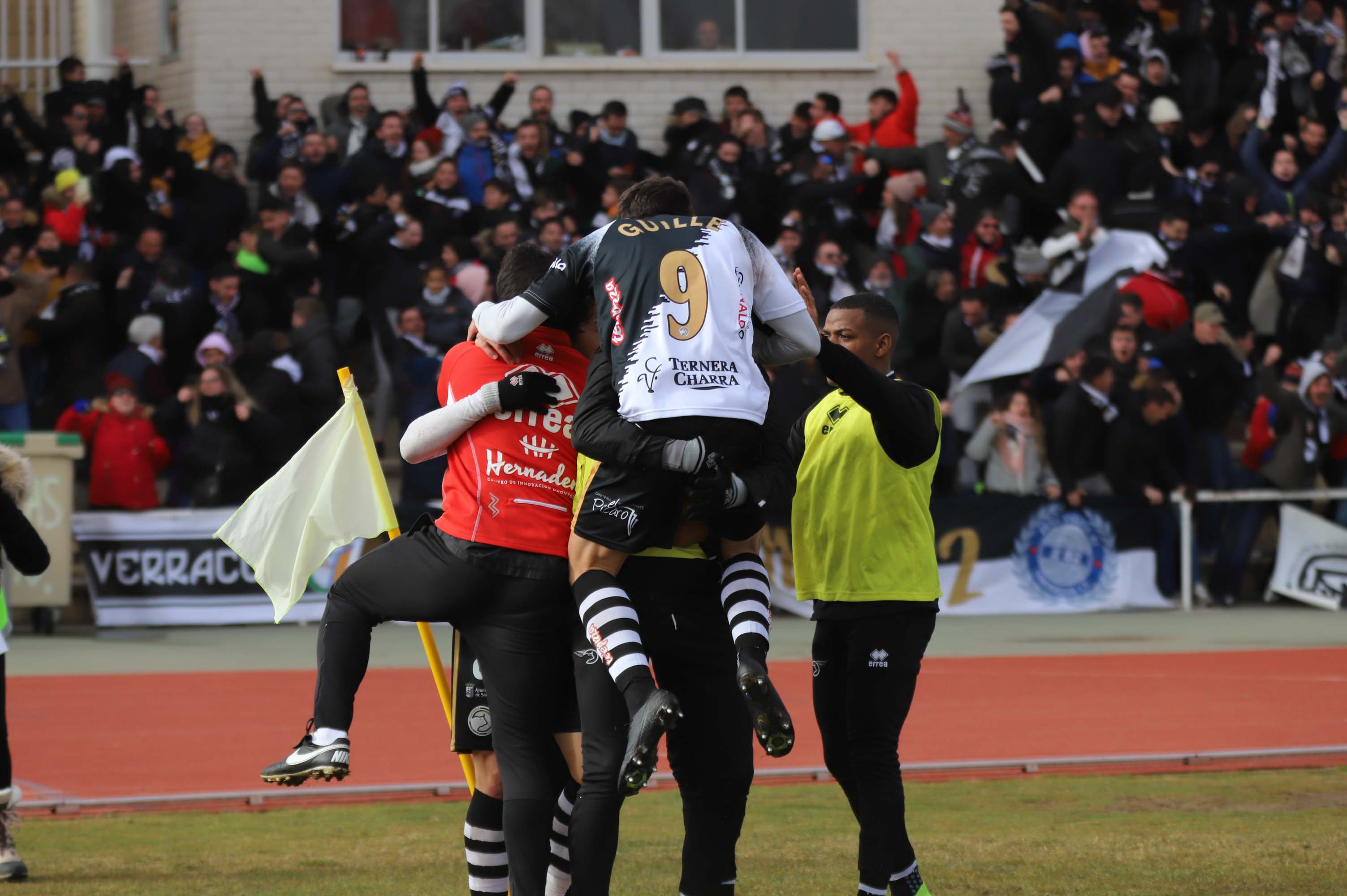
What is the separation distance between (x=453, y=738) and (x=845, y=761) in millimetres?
1287

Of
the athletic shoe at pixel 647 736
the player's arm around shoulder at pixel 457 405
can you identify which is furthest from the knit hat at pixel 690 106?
the athletic shoe at pixel 647 736


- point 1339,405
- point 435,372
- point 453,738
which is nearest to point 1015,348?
point 1339,405

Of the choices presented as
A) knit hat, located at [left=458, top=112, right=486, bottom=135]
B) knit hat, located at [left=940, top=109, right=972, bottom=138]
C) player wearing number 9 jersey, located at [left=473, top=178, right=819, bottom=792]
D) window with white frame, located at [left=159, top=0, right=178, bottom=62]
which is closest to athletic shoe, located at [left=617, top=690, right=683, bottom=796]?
player wearing number 9 jersey, located at [left=473, top=178, right=819, bottom=792]

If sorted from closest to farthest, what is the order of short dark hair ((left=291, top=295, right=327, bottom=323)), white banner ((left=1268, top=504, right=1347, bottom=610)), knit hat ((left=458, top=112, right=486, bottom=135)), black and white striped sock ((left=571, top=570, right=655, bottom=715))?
black and white striped sock ((left=571, top=570, right=655, bottom=715))
short dark hair ((left=291, top=295, right=327, bottom=323))
white banner ((left=1268, top=504, right=1347, bottom=610))
knit hat ((left=458, top=112, right=486, bottom=135))

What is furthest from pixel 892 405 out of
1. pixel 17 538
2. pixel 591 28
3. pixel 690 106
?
pixel 591 28

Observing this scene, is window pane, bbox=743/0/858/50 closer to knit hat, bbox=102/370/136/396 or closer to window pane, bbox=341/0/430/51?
window pane, bbox=341/0/430/51

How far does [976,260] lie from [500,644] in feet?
41.1

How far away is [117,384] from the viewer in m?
14.3

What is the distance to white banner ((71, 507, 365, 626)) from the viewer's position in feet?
47.4

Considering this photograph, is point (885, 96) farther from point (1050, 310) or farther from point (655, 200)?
point (655, 200)

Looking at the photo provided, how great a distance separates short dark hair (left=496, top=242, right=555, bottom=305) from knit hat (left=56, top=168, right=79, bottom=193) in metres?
12.1

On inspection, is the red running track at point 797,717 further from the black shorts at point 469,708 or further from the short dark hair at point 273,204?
the short dark hair at point 273,204

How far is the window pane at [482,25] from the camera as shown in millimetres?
21109

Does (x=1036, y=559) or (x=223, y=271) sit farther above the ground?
(x=223, y=271)
